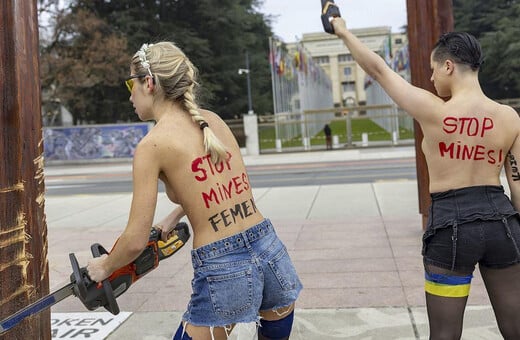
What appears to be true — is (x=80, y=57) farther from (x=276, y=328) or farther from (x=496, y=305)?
(x=496, y=305)

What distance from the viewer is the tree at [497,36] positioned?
3853cm

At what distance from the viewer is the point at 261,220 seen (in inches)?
91.8

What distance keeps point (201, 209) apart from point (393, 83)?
3.52 ft

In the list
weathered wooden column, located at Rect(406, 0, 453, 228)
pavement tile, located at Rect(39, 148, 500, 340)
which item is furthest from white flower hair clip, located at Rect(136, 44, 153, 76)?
weathered wooden column, located at Rect(406, 0, 453, 228)

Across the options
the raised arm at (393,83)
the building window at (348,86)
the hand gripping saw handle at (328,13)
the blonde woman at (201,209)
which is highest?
the building window at (348,86)

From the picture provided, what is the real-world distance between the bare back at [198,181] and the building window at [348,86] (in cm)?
12532

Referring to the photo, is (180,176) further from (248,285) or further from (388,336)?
(388,336)

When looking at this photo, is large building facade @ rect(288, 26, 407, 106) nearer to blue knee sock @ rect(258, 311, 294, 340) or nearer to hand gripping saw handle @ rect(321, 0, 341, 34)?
hand gripping saw handle @ rect(321, 0, 341, 34)

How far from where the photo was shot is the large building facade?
3839 inches

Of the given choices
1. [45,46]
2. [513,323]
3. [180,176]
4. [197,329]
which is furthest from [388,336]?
[45,46]

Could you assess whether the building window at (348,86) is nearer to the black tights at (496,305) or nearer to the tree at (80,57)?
the tree at (80,57)

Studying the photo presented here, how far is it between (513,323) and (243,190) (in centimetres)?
140

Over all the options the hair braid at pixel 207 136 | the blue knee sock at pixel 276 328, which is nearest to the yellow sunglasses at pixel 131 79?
the hair braid at pixel 207 136

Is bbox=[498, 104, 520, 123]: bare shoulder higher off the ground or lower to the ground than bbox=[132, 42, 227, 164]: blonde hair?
lower
